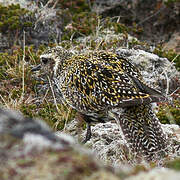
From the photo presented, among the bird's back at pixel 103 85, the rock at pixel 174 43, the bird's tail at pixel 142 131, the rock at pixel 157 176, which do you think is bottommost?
the rock at pixel 174 43

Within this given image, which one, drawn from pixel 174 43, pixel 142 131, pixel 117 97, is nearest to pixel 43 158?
pixel 117 97

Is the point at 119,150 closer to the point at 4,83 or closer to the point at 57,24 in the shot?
the point at 4,83

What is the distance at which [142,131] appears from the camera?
18.0 feet

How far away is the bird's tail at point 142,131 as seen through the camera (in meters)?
5.43

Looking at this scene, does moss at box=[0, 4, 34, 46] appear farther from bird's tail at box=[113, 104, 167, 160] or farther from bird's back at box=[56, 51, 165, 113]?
bird's tail at box=[113, 104, 167, 160]

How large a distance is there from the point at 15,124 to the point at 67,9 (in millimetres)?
10568

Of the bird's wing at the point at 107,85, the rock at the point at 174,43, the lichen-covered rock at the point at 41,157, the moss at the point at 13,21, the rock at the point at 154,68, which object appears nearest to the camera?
the lichen-covered rock at the point at 41,157

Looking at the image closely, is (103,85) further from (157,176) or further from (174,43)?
(174,43)

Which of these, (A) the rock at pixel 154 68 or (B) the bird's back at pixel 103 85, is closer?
(B) the bird's back at pixel 103 85

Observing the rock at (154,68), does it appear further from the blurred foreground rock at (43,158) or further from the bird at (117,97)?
the blurred foreground rock at (43,158)

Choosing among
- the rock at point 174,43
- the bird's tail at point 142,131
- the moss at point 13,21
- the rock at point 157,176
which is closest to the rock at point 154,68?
the rock at point 174,43

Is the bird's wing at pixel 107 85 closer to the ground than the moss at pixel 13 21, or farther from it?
farther from it

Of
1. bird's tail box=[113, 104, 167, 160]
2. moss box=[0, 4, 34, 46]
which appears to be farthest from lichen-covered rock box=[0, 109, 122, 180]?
moss box=[0, 4, 34, 46]

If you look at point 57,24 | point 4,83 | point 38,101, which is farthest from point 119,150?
point 57,24
